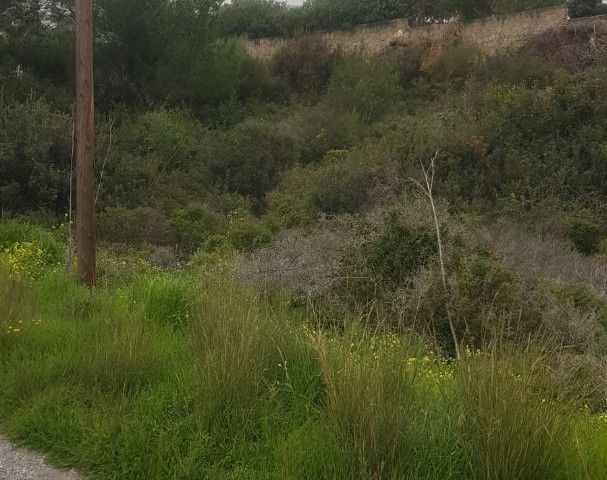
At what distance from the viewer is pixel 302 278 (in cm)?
723

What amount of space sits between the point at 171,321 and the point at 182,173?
13.4 meters

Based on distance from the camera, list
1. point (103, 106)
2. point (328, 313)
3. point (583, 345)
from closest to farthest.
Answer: point (328, 313) < point (583, 345) < point (103, 106)

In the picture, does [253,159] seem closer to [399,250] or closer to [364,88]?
[364,88]

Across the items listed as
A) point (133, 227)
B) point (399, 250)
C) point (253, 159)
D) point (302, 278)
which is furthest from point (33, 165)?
point (399, 250)

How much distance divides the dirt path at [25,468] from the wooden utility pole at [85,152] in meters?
3.42

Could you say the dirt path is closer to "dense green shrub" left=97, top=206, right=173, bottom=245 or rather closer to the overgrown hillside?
the overgrown hillside

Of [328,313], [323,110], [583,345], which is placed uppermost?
[323,110]

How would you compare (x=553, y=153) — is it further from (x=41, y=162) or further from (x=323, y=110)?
(x=41, y=162)

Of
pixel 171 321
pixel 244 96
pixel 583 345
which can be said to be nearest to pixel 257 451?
pixel 171 321

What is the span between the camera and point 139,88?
23.0m

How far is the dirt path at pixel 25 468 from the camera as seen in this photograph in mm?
3721

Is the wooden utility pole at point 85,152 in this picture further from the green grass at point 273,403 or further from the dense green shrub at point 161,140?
the dense green shrub at point 161,140

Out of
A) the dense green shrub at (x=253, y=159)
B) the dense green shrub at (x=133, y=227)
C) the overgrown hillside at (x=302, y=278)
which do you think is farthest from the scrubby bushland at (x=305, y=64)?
the dense green shrub at (x=133, y=227)

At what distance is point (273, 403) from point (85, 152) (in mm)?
4473
